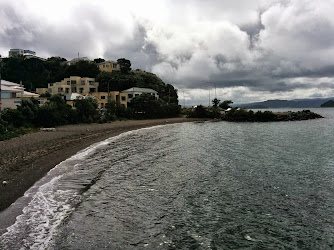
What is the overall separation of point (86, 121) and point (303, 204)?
1953 inches

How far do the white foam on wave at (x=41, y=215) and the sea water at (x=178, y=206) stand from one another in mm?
36

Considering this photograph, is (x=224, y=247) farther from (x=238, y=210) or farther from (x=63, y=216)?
(x=63, y=216)

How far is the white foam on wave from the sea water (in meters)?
0.04

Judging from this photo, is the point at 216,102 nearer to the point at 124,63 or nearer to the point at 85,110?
the point at 124,63

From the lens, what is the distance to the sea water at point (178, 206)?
9.62 m

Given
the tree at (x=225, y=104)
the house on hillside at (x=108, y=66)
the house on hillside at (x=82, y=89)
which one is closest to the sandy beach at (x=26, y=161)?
the house on hillside at (x=82, y=89)

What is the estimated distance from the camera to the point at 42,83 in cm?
11056

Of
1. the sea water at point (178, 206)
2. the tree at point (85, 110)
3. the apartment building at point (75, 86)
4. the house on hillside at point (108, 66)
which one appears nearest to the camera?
the sea water at point (178, 206)

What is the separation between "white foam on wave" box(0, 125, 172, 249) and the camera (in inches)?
362

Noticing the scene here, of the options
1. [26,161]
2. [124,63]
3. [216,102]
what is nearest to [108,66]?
[124,63]

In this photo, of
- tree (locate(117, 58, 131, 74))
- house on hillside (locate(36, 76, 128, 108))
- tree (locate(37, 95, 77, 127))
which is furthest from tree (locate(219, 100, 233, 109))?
tree (locate(37, 95, 77, 127))

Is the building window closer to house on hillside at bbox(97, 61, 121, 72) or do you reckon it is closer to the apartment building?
the apartment building

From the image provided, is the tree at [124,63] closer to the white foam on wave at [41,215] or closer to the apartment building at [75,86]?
the apartment building at [75,86]

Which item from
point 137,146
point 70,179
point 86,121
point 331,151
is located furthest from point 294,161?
point 86,121
